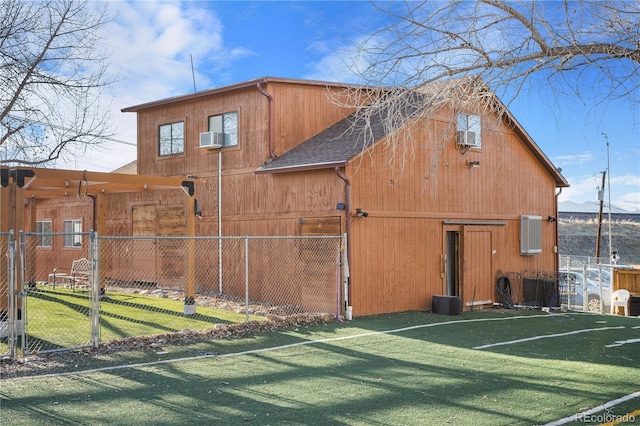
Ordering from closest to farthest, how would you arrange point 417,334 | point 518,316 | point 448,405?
point 448,405 → point 417,334 → point 518,316

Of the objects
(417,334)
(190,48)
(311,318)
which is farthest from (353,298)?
(190,48)

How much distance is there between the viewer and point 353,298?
13812mm

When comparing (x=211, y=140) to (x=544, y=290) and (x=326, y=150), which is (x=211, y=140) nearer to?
(x=326, y=150)

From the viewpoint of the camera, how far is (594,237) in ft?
169

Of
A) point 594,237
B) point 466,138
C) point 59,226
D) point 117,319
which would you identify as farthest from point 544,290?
point 594,237

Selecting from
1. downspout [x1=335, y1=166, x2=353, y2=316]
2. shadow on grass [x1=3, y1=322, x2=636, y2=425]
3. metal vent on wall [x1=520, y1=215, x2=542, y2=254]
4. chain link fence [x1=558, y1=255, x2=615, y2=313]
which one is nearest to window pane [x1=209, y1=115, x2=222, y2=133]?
downspout [x1=335, y1=166, x2=353, y2=316]

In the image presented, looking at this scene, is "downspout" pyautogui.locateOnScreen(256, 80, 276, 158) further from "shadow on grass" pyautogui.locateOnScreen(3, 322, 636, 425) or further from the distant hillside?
the distant hillside

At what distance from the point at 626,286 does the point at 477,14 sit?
1348 centimetres

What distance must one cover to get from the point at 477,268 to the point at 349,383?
10649mm

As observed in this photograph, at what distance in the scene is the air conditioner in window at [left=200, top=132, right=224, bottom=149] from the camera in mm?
17094

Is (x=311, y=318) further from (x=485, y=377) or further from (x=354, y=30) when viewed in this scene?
(x=354, y=30)

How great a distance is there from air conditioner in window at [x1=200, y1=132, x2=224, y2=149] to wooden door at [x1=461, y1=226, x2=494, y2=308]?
7.50 meters

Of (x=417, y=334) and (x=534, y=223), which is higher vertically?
(x=534, y=223)

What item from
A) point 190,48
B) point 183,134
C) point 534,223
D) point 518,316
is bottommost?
point 518,316
